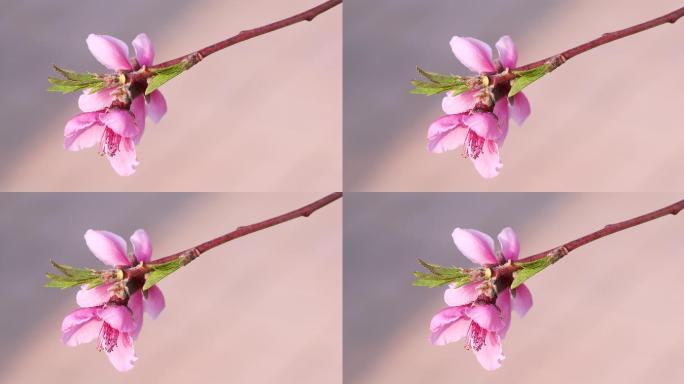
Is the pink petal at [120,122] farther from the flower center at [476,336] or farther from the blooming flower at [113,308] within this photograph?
the flower center at [476,336]

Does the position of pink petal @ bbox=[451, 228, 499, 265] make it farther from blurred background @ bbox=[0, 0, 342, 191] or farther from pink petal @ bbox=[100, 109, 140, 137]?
pink petal @ bbox=[100, 109, 140, 137]

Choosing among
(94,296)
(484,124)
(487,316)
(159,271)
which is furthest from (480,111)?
(94,296)

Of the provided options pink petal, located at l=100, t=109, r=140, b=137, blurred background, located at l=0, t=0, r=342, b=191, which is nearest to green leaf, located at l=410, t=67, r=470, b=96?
blurred background, located at l=0, t=0, r=342, b=191

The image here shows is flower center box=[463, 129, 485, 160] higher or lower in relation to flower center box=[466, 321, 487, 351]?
higher

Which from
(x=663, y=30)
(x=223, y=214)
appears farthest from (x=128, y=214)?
(x=663, y=30)

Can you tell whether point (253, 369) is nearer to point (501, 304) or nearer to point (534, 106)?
point (501, 304)
